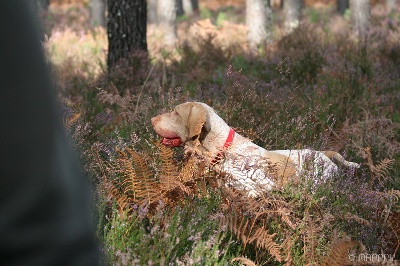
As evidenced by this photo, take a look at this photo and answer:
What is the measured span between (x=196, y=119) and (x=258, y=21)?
10.4 meters

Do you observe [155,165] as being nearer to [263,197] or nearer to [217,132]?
[217,132]

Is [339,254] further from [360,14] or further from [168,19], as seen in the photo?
[360,14]

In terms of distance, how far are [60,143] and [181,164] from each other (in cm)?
378

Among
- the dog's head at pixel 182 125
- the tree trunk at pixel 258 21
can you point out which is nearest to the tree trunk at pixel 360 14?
the tree trunk at pixel 258 21

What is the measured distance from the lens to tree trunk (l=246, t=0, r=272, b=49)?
557 inches

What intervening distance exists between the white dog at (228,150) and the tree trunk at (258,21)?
9.72 metres

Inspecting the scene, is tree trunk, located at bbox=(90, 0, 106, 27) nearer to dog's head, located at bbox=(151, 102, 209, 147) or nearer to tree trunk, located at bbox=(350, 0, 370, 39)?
tree trunk, located at bbox=(350, 0, 370, 39)

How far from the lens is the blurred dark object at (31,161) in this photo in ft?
2.13

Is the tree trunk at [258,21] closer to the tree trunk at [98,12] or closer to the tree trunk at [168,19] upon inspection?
the tree trunk at [168,19]

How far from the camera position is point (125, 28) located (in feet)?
29.3

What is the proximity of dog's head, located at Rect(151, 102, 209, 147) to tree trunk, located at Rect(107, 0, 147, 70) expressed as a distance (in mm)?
4663

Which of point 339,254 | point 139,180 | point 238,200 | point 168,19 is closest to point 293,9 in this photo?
point 168,19

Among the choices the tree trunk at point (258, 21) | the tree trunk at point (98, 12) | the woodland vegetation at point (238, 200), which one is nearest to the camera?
the woodland vegetation at point (238, 200)

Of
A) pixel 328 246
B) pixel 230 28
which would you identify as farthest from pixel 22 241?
pixel 230 28
